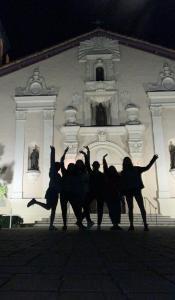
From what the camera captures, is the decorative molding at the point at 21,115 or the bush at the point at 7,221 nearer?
the bush at the point at 7,221

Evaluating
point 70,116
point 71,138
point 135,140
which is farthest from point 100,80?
point 135,140

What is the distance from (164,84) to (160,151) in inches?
177

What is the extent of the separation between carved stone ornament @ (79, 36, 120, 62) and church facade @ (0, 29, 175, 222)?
0.07 metres

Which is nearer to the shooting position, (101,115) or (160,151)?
(160,151)

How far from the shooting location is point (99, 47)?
22516mm

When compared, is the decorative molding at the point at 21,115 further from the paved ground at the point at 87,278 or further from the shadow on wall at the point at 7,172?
the paved ground at the point at 87,278

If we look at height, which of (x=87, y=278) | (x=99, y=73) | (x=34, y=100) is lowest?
(x=87, y=278)

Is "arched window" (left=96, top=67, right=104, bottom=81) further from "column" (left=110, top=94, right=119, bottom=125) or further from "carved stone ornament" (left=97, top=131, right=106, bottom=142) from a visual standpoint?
"carved stone ornament" (left=97, top=131, right=106, bottom=142)

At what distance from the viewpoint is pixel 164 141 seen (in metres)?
19.9

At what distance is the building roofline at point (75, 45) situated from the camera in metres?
21.7

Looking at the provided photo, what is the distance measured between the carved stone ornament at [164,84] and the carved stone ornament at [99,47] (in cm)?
296

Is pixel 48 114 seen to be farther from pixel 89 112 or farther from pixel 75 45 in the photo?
pixel 75 45

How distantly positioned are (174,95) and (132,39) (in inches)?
186

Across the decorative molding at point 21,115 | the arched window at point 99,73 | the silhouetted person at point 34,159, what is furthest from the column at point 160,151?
the decorative molding at point 21,115
